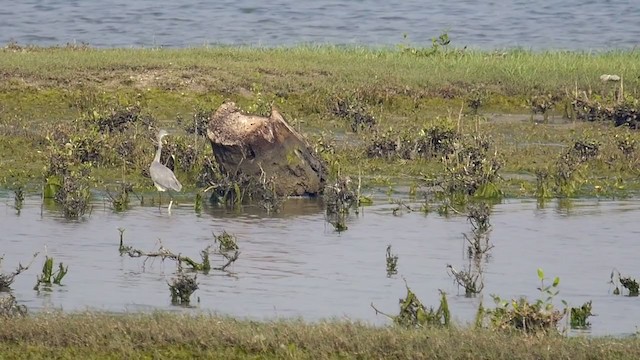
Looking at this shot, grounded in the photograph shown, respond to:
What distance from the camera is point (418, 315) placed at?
7.40 meters

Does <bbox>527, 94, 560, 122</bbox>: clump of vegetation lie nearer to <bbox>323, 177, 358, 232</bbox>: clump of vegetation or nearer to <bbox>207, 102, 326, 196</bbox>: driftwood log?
A: <bbox>207, 102, 326, 196</bbox>: driftwood log

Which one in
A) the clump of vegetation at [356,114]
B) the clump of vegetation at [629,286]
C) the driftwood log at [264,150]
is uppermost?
the clump of vegetation at [356,114]

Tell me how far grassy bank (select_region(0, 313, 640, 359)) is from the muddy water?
114cm

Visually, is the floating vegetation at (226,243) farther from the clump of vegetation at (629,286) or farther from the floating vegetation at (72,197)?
the clump of vegetation at (629,286)

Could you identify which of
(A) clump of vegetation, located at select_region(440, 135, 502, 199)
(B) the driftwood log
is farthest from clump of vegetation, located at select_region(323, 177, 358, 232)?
(A) clump of vegetation, located at select_region(440, 135, 502, 199)

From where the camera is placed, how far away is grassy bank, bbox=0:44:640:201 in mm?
12797

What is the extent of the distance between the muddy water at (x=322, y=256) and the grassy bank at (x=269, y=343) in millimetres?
1138

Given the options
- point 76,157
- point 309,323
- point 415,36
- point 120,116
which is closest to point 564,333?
point 309,323

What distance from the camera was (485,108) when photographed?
15609mm

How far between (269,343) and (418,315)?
3.63 feet

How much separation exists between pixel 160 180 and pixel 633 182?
4450mm

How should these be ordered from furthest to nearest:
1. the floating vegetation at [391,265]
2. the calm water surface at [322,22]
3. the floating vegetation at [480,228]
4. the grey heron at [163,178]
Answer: the calm water surface at [322,22]
the grey heron at [163,178]
the floating vegetation at [480,228]
the floating vegetation at [391,265]

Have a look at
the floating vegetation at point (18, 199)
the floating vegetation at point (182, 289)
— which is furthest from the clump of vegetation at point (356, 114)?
the floating vegetation at point (182, 289)

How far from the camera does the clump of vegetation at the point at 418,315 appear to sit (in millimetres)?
7367
